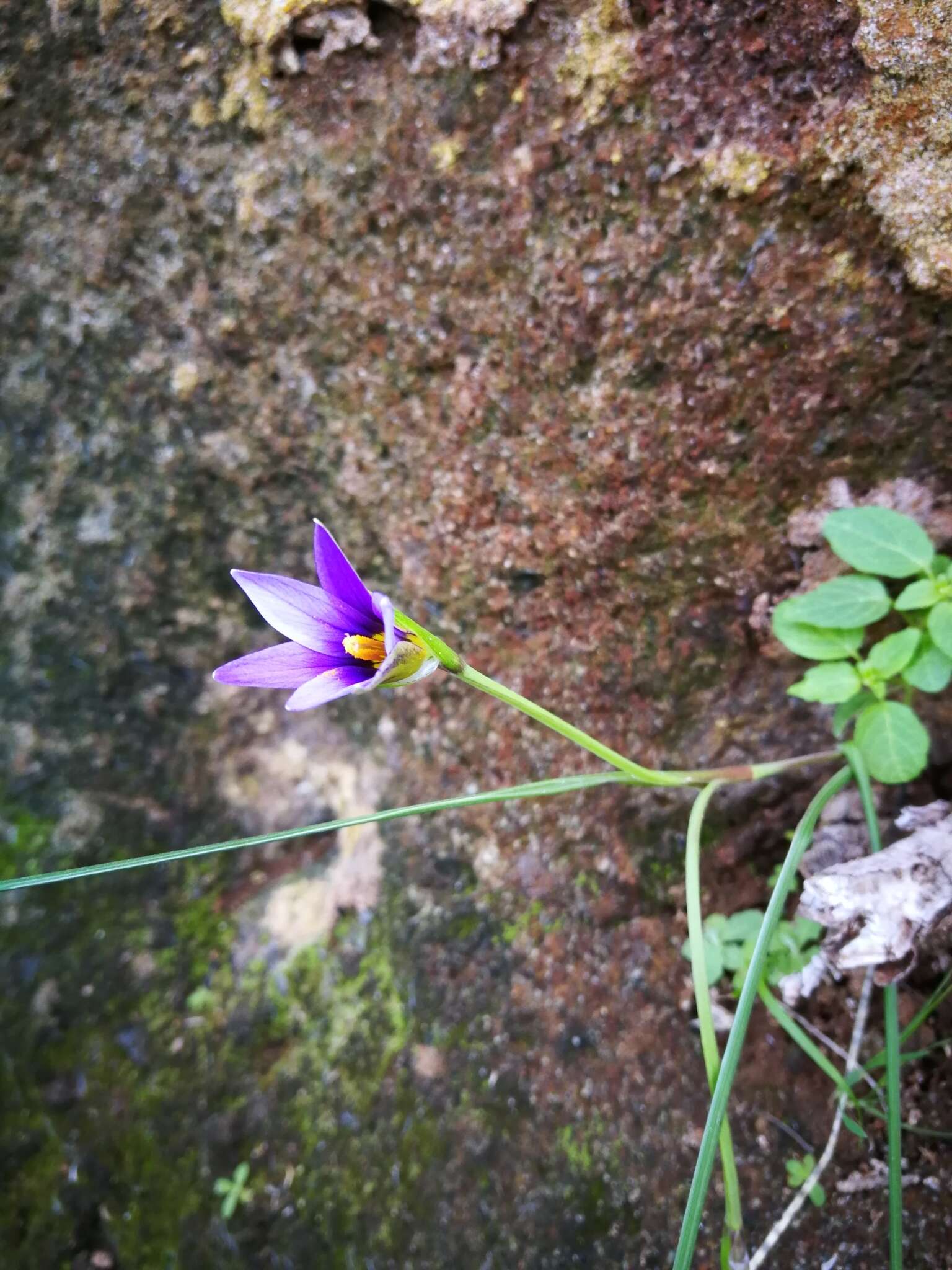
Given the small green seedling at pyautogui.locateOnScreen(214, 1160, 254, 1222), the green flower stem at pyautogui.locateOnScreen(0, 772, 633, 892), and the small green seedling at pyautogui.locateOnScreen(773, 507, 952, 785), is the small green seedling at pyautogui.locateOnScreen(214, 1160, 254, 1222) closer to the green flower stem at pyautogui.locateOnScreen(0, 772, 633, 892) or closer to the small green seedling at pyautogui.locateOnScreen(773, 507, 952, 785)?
the green flower stem at pyautogui.locateOnScreen(0, 772, 633, 892)

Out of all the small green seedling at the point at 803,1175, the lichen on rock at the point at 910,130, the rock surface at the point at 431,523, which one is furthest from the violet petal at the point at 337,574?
the small green seedling at the point at 803,1175

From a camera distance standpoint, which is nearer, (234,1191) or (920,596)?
(920,596)

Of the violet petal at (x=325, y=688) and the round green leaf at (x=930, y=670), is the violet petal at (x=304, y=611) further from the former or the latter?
the round green leaf at (x=930, y=670)

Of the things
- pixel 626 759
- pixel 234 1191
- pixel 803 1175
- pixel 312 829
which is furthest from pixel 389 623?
pixel 234 1191

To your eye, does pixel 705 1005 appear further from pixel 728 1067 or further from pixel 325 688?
pixel 325 688

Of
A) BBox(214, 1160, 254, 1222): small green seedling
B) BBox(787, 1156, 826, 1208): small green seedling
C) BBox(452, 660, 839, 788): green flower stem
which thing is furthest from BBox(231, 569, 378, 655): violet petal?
BBox(214, 1160, 254, 1222): small green seedling

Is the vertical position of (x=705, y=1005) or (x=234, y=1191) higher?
(x=705, y=1005)

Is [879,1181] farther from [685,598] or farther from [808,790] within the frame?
[685,598]
